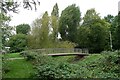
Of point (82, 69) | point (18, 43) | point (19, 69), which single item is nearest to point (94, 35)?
point (18, 43)

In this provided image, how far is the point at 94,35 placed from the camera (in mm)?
31984

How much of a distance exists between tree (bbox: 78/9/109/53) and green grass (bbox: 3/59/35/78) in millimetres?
14526

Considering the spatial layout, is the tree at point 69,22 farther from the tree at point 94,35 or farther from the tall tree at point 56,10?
the tree at point 94,35

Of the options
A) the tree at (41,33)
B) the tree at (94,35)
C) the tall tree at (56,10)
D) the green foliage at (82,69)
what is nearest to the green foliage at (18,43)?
the tree at (41,33)

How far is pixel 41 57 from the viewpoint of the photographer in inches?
747

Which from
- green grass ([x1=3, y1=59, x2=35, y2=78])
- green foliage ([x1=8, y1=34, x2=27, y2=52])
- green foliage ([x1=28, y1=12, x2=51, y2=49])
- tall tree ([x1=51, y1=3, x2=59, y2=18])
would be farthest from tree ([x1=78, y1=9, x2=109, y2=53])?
green grass ([x1=3, y1=59, x2=35, y2=78])

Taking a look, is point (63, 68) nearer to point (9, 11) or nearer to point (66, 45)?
point (9, 11)

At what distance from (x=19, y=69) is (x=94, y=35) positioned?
54.5ft

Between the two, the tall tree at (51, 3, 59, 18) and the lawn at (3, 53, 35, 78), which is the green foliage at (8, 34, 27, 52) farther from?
the lawn at (3, 53, 35, 78)

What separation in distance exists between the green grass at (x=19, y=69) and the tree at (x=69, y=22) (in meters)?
17.6

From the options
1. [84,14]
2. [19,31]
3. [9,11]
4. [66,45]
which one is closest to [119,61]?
[9,11]

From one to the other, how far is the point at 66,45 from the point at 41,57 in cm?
1273

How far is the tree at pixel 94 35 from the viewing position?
32203 mm

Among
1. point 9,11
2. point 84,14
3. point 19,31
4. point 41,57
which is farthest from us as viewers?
point 19,31
